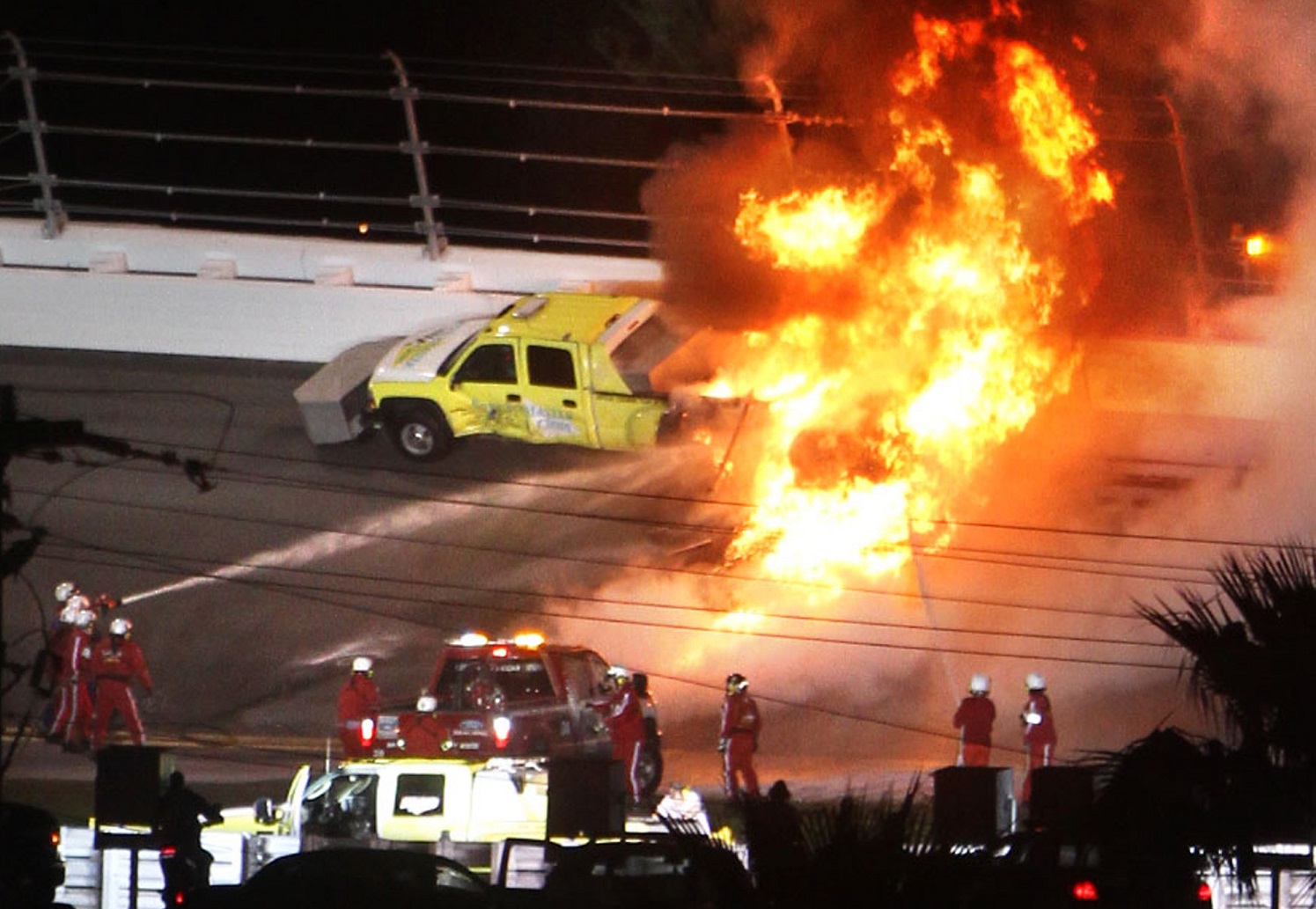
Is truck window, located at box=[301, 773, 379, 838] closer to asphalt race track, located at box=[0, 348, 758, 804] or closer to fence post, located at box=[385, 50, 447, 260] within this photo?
asphalt race track, located at box=[0, 348, 758, 804]

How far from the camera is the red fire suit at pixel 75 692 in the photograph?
16.7 meters

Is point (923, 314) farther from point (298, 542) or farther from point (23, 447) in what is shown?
point (23, 447)

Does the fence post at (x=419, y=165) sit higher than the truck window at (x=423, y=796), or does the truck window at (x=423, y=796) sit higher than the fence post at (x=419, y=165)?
the fence post at (x=419, y=165)

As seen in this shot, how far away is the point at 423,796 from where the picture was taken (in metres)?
13.2

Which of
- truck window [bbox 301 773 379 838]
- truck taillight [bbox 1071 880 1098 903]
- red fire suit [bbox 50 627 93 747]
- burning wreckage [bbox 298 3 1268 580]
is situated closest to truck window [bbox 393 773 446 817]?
truck window [bbox 301 773 379 838]

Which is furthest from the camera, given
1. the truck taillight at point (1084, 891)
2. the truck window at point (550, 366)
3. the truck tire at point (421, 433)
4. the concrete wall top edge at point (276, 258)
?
the concrete wall top edge at point (276, 258)

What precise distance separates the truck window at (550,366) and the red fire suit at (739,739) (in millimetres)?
4784

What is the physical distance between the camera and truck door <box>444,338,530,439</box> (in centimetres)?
1962

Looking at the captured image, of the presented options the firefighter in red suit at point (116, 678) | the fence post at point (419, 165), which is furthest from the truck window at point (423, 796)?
the fence post at point (419, 165)

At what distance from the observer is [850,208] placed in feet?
65.7

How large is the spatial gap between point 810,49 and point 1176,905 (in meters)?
14.5

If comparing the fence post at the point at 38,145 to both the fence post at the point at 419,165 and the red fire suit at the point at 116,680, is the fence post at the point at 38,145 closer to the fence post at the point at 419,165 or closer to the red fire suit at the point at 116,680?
the fence post at the point at 419,165

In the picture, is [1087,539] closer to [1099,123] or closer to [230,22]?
[1099,123]

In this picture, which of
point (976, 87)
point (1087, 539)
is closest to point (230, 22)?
point (976, 87)
